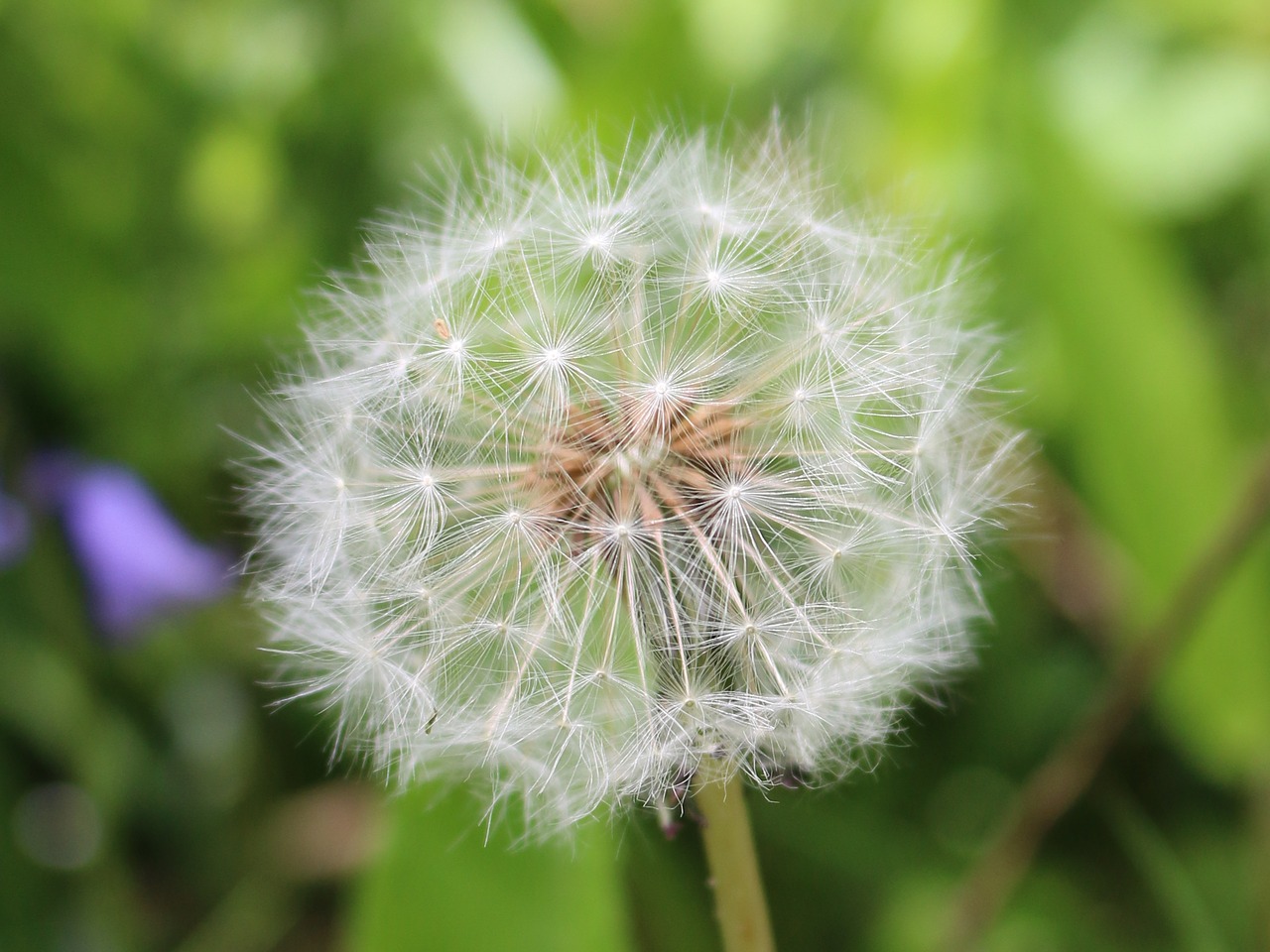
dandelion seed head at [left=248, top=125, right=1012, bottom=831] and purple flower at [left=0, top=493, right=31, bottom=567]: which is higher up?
purple flower at [left=0, top=493, right=31, bottom=567]

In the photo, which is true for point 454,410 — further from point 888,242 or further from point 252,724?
point 252,724

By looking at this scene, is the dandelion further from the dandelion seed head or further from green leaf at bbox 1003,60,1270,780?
green leaf at bbox 1003,60,1270,780

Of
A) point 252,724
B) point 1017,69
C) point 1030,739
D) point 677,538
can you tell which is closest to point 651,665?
point 677,538

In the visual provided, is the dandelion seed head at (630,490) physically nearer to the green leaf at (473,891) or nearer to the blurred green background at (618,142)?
the green leaf at (473,891)

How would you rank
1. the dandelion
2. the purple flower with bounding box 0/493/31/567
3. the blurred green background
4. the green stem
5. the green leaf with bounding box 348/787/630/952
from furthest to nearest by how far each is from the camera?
the blurred green background < the purple flower with bounding box 0/493/31/567 < the green leaf with bounding box 348/787/630/952 < the dandelion < the green stem

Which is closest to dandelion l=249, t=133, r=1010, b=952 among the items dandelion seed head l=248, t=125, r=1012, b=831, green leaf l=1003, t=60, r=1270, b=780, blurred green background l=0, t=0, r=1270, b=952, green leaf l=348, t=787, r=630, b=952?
dandelion seed head l=248, t=125, r=1012, b=831

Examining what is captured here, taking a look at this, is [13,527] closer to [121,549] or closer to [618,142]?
[121,549]
